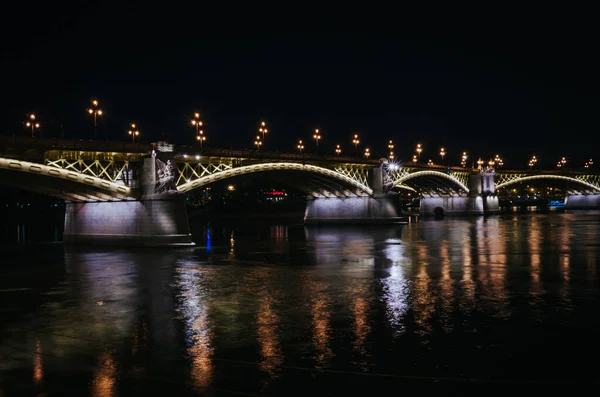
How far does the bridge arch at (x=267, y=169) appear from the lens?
50.3 metres

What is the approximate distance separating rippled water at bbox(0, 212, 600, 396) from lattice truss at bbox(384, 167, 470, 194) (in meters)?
57.5

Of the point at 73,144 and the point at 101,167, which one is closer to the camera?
the point at 73,144

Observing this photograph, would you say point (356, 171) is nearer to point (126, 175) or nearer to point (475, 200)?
point (126, 175)

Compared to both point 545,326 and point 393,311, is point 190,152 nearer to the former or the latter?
point 393,311

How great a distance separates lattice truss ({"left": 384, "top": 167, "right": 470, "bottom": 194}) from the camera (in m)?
85.6

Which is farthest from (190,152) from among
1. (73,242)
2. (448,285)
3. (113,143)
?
(448,285)

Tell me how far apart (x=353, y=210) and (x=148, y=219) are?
148ft

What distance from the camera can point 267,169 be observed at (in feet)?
205

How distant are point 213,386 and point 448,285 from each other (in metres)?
13.3

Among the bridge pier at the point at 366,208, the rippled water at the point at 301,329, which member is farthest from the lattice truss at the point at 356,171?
the rippled water at the point at 301,329

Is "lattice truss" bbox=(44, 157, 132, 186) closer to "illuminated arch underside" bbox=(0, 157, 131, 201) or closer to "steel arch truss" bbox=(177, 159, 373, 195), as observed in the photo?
"illuminated arch underside" bbox=(0, 157, 131, 201)

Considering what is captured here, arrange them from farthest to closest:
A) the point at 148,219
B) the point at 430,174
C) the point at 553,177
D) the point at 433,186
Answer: the point at 553,177 → the point at 433,186 → the point at 430,174 → the point at 148,219

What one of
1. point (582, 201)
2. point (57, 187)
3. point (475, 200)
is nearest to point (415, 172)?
point (475, 200)

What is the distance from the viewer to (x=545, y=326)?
1397 centimetres
